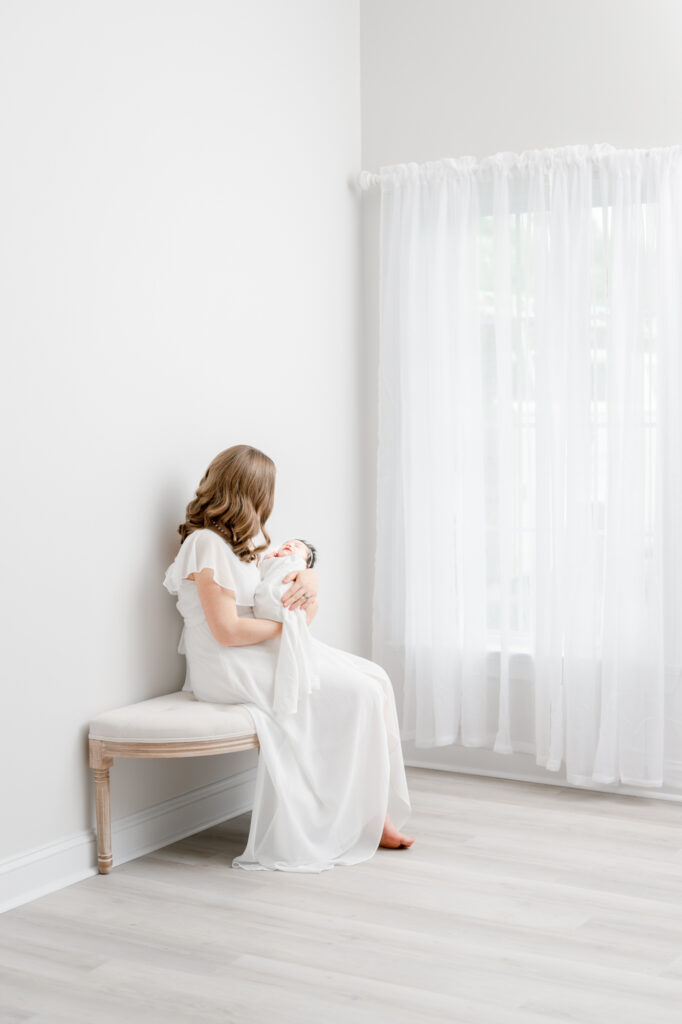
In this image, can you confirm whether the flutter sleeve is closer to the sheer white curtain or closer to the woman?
the woman

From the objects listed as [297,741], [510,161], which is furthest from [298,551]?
[510,161]

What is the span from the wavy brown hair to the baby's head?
0.14 m

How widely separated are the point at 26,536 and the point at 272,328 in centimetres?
140

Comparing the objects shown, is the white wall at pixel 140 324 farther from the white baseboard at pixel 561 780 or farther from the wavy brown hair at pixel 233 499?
the white baseboard at pixel 561 780

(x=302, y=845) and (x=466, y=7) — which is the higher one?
(x=466, y=7)

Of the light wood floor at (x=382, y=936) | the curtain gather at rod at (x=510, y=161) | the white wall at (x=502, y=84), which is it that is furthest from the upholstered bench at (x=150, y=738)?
the curtain gather at rod at (x=510, y=161)

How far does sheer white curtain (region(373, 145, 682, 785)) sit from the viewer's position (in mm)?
3947

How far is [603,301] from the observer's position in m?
4.02

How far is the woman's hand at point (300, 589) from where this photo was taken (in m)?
3.46

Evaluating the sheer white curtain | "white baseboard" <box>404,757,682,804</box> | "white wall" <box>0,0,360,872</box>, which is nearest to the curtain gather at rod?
the sheer white curtain

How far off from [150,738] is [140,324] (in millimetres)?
1247

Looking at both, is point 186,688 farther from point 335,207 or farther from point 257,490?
point 335,207

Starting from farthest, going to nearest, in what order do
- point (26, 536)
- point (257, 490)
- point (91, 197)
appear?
point (257, 490) → point (91, 197) → point (26, 536)

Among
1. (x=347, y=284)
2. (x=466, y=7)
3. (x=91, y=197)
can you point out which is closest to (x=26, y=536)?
(x=91, y=197)
